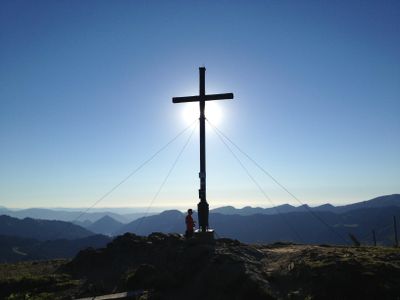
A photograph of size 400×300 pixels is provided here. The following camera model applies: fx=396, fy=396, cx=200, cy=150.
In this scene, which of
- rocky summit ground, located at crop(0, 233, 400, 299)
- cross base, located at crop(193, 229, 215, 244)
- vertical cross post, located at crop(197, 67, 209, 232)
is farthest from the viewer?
vertical cross post, located at crop(197, 67, 209, 232)

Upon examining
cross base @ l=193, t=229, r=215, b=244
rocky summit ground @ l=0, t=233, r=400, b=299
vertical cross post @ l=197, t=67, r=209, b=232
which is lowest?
rocky summit ground @ l=0, t=233, r=400, b=299

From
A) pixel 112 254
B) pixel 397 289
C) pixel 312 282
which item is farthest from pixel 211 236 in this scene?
pixel 397 289

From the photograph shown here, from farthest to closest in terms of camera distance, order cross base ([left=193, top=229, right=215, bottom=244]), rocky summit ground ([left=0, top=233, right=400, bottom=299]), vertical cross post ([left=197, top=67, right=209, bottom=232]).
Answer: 1. vertical cross post ([left=197, top=67, right=209, bottom=232])
2. cross base ([left=193, top=229, right=215, bottom=244])
3. rocky summit ground ([left=0, top=233, right=400, bottom=299])

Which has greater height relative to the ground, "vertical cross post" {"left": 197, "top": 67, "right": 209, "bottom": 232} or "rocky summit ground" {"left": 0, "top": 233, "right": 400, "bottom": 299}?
A: "vertical cross post" {"left": 197, "top": 67, "right": 209, "bottom": 232}

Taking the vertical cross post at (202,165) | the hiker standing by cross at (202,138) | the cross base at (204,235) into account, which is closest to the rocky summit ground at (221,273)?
the cross base at (204,235)

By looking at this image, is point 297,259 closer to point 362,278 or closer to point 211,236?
point 362,278

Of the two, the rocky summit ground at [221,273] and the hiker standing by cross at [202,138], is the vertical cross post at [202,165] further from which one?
the rocky summit ground at [221,273]

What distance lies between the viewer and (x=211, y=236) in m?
22.6

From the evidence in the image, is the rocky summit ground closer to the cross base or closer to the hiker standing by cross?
the cross base

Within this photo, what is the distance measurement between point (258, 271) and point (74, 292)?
27.0 ft

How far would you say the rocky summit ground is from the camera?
13.9 meters

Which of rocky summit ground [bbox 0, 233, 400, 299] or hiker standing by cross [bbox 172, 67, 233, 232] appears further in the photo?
hiker standing by cross [bbox 172, 67, 233, 232]

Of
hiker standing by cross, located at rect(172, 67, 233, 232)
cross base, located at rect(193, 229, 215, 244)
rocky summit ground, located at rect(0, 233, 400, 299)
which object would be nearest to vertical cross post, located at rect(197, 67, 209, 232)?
hiker standing by cross, located at rect(172, 67, 233, 232)

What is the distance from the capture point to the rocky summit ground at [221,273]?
1391 centimetres
